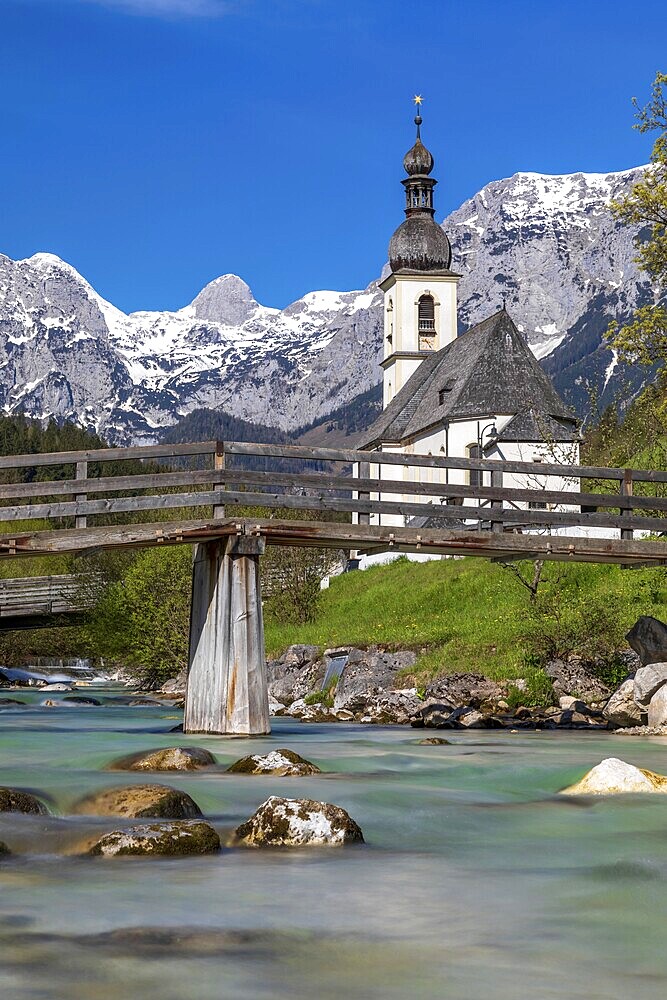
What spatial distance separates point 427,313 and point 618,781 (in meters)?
82.6

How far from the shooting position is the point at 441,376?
8050cm

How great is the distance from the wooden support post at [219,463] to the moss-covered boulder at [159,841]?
9.29 m

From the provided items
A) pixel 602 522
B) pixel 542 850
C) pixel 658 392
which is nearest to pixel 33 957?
pixel 542 850

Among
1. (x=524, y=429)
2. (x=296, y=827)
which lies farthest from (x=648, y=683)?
(x=524, y=429)

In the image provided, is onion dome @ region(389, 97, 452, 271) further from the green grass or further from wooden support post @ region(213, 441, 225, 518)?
wooden support post @ region(213, 441, 225, 518)

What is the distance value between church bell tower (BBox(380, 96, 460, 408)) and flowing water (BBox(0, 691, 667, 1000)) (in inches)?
3107

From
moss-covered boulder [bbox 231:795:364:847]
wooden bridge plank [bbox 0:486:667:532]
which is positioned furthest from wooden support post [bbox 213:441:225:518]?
moss-covered boulder [bbox 231:795:364:847]

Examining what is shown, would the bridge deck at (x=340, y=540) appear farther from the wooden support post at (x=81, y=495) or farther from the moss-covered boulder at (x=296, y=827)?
the moss-covered boulder at (x=296, y=827)

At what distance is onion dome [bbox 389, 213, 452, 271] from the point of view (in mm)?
95500

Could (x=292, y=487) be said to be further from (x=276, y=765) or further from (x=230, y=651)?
(x=276, y=765)

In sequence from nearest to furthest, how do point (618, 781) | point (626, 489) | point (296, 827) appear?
point (296, 827) → point (618, 781) → point (626, 489)

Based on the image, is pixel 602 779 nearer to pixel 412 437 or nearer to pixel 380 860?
pixel 380 860

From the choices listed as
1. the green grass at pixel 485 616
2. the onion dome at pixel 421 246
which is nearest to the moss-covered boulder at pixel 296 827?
the green grass at pixel 485 616

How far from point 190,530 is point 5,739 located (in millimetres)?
4882
